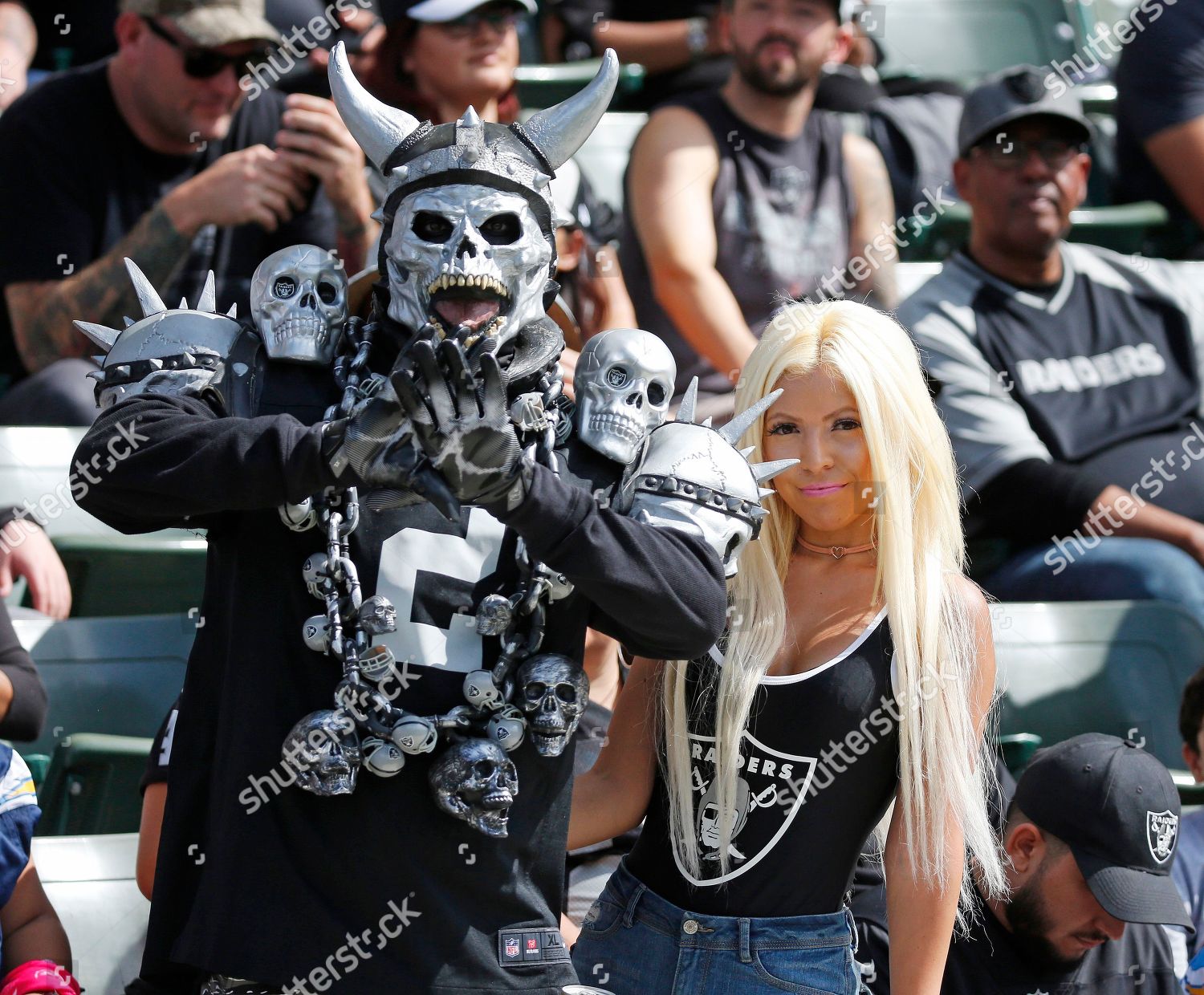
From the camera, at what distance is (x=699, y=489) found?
1.97 metres

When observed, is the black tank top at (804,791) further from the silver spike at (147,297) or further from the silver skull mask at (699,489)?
the silver spike at (147,297)

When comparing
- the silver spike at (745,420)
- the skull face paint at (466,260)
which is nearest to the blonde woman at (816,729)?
the silver spike at (745,420)

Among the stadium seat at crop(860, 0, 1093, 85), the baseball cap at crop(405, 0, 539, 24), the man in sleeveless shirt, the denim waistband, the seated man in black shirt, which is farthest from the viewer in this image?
the stadium seat at crop(860, 0, 1093, 85)

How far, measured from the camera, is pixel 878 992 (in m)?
2.61

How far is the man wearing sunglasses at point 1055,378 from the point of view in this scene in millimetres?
4066

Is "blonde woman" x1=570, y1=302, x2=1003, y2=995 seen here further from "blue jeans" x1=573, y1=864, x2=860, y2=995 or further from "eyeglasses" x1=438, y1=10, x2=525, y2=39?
"eyeglasses" x1=438, y1=10, x2=525, y2=39

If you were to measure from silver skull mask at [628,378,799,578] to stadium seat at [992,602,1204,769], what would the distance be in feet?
6.25

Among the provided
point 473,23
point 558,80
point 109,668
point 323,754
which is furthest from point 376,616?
point 558,80

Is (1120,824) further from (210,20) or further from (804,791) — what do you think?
(210,20)

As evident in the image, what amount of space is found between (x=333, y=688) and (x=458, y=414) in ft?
1.61

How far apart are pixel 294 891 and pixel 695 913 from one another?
577 mm

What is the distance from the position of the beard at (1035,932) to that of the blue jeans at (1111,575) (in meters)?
1.39

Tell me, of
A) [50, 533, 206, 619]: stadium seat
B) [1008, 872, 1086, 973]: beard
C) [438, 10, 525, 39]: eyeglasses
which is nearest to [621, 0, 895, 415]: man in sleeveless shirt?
[438, 10, 525, 39]: eyeglasses

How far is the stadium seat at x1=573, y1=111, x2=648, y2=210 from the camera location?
5.31 metres
